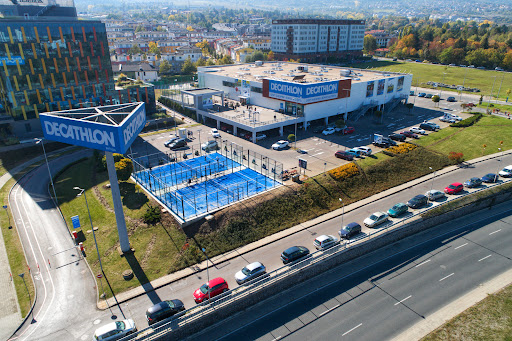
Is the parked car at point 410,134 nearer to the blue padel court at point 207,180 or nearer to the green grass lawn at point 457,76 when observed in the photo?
the blue padel court at point 207,180

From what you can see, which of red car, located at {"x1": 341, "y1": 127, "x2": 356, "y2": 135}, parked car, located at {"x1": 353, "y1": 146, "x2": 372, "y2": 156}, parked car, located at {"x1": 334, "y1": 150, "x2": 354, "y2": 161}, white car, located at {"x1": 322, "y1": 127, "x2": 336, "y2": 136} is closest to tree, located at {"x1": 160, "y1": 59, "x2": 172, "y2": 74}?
white car, located at {"x1": 322, "y1": 127, "x2": 336, "y2": 136}

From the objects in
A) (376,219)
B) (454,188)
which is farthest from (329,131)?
(376,219)

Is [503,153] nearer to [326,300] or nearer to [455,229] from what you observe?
[455,229]

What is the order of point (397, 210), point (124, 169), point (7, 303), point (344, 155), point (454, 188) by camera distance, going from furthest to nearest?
point (344, 155)
point (454, 188)
point (124, 169)
point (397, 210)
point (7, 303)

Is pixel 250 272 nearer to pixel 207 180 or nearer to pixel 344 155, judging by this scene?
pixel 207 180

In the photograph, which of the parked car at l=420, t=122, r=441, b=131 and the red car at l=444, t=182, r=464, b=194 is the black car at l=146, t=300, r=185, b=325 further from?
the parked car at l=420, t=122, r=441, b=131

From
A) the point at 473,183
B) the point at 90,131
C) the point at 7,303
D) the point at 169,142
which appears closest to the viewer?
the point at 7,303
